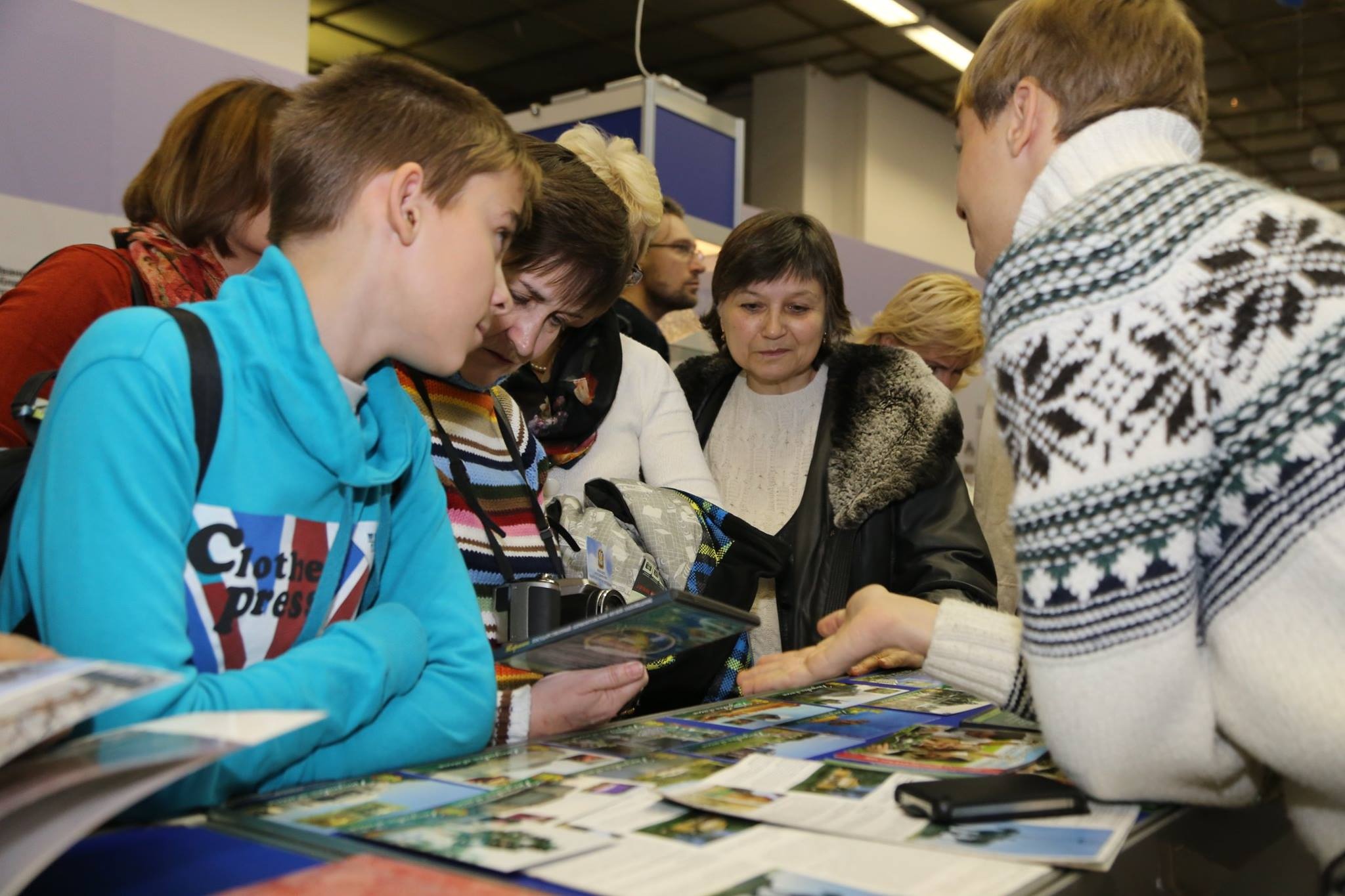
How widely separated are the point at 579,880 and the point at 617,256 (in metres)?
1.18

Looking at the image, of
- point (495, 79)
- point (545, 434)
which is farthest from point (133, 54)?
point (495, 79)

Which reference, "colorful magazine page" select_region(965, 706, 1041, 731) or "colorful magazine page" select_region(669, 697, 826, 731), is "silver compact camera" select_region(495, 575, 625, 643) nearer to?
"colorful magazine page" select_region(669, 697, 826, 731)

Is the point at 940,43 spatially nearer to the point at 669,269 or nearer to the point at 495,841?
the point at 669,269

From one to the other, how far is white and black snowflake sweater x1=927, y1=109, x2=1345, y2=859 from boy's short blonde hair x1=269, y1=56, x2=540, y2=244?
0.65m

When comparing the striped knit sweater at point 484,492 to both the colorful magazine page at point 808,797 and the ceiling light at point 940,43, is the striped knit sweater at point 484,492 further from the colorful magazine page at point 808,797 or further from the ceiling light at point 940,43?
the ceiling light at point 940,43

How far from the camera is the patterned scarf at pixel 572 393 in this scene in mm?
2203

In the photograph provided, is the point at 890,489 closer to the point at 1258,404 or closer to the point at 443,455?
the point at 443,455

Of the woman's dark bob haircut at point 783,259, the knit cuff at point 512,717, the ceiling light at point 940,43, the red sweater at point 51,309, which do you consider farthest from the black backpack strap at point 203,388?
the ceiling light at point 940,43

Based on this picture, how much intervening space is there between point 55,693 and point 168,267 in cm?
135

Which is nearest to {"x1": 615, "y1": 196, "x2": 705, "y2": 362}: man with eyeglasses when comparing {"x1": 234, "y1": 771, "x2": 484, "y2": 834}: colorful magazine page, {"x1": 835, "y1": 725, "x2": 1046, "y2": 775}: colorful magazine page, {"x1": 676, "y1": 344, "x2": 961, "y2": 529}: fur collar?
{"x1": 676, "y1": 344, "x2": 961, "y2": 529}: fur collar

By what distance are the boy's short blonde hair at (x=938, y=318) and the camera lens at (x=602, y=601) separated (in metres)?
2.14

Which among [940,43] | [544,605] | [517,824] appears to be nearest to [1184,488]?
[517,824]

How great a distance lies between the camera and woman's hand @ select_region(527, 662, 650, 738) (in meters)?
1.46

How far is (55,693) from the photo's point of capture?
71 cm
